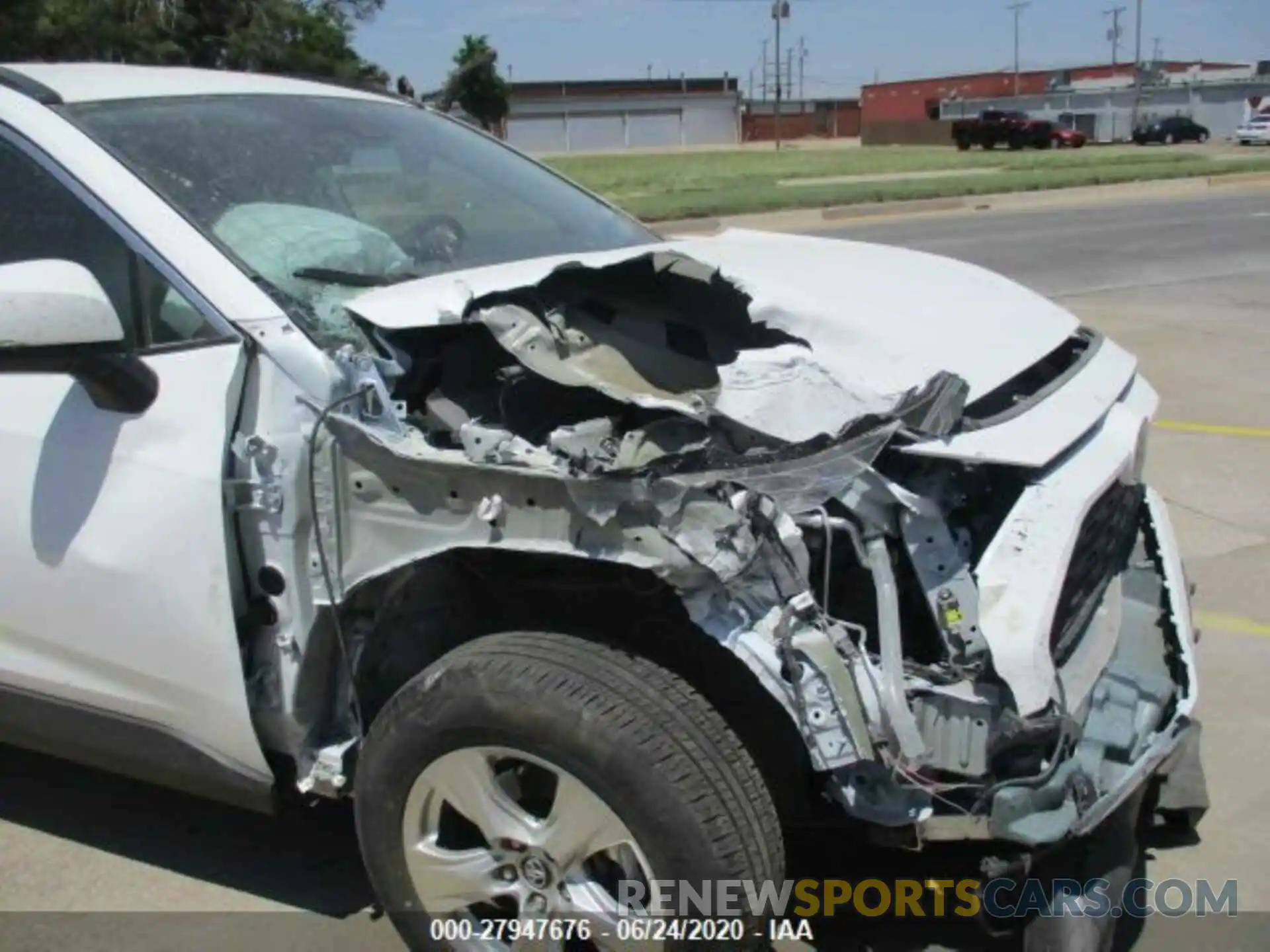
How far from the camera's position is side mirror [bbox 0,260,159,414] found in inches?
108

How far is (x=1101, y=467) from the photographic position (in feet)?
9.45

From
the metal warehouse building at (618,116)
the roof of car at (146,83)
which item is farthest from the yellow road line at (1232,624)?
the metal warehouse building at (618,116)

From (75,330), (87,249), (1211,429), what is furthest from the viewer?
(1211,429)

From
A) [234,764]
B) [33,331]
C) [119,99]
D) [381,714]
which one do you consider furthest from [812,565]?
[119,99]

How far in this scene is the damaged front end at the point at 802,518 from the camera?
241 centimetres

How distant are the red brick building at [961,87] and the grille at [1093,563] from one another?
3665 inches

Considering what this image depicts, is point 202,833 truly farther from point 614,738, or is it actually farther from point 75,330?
point 614,738

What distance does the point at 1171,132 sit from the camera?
195ft

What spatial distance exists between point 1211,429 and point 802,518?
582 cm

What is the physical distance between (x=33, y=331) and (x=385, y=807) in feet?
3.76

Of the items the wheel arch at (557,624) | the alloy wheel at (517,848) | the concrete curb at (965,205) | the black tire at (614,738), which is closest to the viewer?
the black tire at (614,738)

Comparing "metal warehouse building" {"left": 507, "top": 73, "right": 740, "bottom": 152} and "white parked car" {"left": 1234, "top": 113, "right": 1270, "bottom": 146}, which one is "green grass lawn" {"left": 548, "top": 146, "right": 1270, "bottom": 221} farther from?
→ "metal warehouse building" {"left": 507, "top": 73, "right": 740, "bottom": 152}

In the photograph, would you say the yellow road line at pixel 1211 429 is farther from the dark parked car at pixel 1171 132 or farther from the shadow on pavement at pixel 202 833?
the dark parked car at pixel 1171 132

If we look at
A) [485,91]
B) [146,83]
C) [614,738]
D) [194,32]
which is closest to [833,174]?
[194,32]
